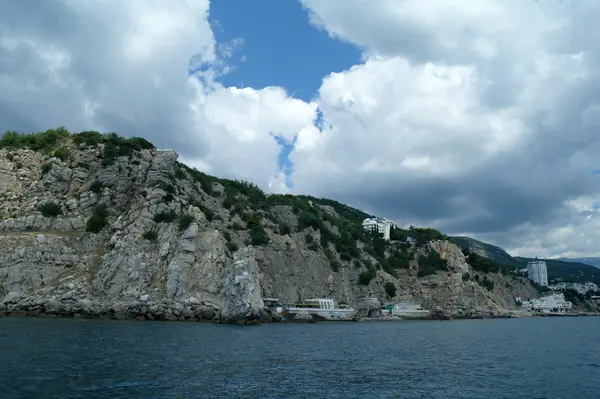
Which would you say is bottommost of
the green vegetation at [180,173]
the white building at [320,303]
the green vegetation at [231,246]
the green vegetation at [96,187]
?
the white building at [320,303]

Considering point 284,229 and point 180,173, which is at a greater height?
point 180,173

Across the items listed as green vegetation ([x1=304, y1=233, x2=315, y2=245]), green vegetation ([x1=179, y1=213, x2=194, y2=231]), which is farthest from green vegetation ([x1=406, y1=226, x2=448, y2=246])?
green vegetation ([x1=179, y1=213, x2=194, y2=231])

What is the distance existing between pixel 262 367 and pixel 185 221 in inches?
2211

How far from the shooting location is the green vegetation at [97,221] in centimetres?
8300

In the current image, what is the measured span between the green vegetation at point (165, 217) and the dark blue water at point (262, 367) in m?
35.6

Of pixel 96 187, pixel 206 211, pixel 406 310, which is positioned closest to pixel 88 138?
pixel 96 187

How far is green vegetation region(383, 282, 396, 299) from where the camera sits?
12312 cm

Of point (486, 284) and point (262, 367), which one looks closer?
point (262, 367)

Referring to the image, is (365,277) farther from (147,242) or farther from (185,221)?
(147,242)

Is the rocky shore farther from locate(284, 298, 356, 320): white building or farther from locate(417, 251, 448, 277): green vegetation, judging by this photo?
locate(417, 251, 448, 277): green vegetation

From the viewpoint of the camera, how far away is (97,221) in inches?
3287

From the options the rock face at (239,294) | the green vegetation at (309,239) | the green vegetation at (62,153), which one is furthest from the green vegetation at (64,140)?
the green vegetation at (309,239)

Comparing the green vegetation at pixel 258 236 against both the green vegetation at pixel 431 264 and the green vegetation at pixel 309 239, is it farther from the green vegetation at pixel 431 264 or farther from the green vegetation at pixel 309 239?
the green vegetation at pixel 431 264

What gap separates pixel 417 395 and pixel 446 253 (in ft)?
421
